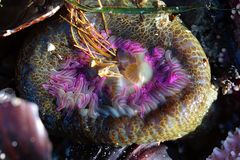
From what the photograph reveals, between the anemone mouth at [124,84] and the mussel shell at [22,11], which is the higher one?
the mussel shell at [22,11]

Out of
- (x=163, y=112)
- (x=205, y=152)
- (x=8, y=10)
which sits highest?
(x=8, y=10)

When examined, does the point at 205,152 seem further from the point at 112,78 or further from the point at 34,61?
the point at 34,61

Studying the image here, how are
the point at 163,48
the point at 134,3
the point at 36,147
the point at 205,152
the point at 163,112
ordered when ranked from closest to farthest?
the point at 36,147
the point at 163,112
the point at 163,48
the point at 134,3
the point at 205,152

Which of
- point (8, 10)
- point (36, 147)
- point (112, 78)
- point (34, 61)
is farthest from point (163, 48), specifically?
point (36, 147)

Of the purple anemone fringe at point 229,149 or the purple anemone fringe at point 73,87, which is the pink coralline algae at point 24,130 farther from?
the purple anemone fringe at point 229,149

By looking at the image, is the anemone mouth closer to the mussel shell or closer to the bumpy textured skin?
the bumpy textured skin

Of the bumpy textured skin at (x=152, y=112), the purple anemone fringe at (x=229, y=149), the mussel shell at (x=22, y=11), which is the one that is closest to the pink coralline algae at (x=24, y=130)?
the bumpy textured skin at (x=152, y=112)

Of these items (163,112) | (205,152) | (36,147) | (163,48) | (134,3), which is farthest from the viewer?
(205,152)
